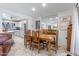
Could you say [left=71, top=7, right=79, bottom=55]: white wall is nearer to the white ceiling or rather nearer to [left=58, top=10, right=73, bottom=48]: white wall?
[left=58, top=10, right=73, bottom=48]: white wall

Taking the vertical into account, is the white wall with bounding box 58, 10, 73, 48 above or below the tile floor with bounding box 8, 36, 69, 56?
above

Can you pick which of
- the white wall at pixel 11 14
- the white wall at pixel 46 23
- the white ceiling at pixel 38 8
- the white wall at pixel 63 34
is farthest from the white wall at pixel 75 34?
the white wall at pixel 11 14

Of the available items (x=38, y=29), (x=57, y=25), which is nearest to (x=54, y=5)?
(x=57, y=25)

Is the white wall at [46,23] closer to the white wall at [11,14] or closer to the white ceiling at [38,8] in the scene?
the white ceiling at [38,8]

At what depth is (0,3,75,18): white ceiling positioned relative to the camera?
279 centimetres

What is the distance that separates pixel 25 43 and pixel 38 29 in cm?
55

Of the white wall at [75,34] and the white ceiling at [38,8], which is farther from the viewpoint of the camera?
the white wall at [75,34]

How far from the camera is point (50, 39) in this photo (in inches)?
120

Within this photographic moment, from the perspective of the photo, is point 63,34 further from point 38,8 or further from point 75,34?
point 38,8

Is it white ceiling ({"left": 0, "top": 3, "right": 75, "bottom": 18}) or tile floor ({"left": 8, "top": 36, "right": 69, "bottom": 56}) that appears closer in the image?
white ceiling ({"left": 0, "top": 3, "right": 75, "bottom": 18})

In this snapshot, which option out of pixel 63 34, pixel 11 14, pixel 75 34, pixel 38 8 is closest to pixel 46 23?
pixel 38 8

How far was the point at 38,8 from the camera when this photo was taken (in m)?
2.89

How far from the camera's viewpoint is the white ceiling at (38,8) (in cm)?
279

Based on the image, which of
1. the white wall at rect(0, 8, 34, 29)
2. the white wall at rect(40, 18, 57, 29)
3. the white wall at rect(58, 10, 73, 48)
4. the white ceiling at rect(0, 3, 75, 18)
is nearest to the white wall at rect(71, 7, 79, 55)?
the white wall at rect(58, 10, 73, 48)
